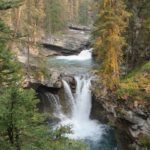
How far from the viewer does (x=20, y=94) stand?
1012 cm

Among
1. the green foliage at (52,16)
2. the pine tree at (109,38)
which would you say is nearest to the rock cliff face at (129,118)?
the pine tree at (109,38)

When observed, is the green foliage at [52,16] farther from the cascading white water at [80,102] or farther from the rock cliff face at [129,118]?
the rock cliff face at [129,118]

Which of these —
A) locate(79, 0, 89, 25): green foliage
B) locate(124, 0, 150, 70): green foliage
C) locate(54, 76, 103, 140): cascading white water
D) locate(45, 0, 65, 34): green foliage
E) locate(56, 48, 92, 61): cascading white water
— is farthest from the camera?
locate(79, 0, 89, 25): green foliage

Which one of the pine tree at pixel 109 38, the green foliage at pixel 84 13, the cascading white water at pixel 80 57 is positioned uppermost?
the green foliage at pixel 84 13

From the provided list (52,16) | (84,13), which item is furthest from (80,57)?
(84,13)

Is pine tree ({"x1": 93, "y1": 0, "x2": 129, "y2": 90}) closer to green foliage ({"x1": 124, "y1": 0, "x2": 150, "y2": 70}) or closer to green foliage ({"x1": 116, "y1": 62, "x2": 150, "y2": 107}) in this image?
green foliage ({"x1": 116, "y1": 62, "x2": 150, "y2": 107})

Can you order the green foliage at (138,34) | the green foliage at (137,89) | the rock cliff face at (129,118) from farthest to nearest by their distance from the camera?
the green foliage at (138,34), the green foliage at (137,89), the rock cliff face at (129,118)

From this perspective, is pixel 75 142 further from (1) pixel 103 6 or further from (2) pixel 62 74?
(2) pixel 62 74

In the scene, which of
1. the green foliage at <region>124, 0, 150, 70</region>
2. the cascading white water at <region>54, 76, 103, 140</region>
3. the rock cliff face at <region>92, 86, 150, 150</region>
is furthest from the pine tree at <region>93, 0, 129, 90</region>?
the cascading white water at <region>54, 76, 103, 140</region>

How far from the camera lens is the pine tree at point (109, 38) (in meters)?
23.2

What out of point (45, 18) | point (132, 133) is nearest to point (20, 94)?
point (132, 133)

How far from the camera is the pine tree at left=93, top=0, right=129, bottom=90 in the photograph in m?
23.2

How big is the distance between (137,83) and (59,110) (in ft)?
39.7

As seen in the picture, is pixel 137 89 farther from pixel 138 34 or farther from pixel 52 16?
pixel 52 16
